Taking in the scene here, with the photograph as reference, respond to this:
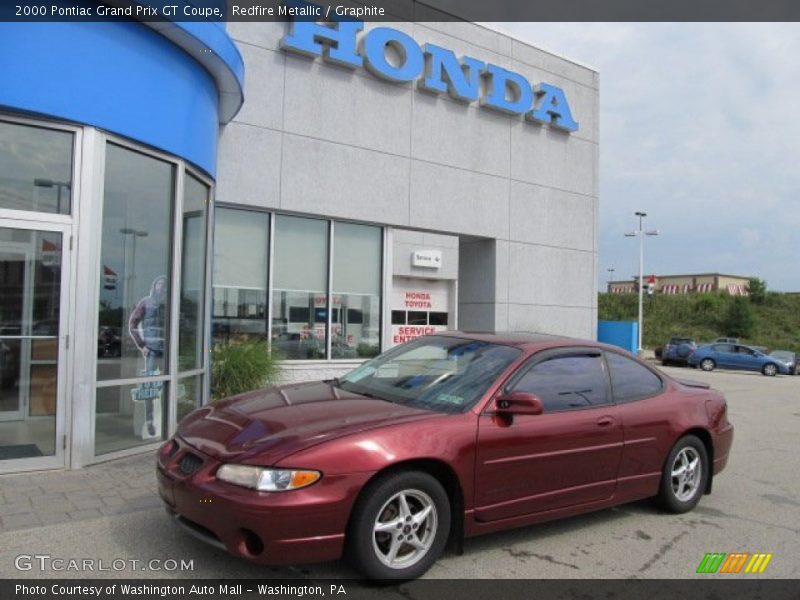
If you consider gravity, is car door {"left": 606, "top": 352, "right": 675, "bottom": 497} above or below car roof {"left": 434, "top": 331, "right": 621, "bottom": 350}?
below

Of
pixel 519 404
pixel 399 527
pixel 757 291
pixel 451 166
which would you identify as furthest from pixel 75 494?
pixel 757 291

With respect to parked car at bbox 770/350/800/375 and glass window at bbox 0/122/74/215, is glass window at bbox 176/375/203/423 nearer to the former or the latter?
glass window at bbox 0/122/74/215

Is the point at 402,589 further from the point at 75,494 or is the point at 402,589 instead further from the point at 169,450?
the point at 75,494

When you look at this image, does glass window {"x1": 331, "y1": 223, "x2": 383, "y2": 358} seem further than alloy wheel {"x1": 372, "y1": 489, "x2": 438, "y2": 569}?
Yes

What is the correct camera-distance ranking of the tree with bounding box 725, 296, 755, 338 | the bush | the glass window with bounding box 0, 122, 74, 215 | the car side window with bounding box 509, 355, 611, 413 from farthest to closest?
the tree with bounding box 725, 296, 755, 338 < the bush < the glass window with bounding box 0, 122, 74, 215 < the car side window with bounding box 509, 355, 611, 413

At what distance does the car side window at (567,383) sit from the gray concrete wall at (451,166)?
676 centimetres

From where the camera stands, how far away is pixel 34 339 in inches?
244

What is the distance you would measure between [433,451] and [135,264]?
4.30 metres

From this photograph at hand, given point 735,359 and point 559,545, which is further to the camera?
point 735,359

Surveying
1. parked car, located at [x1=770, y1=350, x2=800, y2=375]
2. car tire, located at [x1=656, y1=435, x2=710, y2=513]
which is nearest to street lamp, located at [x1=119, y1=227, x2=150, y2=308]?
car tire, located at [x1=656, y1=435, x2=710, y2=513]

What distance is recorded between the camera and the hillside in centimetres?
4712

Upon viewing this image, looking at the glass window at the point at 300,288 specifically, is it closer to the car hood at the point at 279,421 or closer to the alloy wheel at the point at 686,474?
the car hood at the point at 279,421

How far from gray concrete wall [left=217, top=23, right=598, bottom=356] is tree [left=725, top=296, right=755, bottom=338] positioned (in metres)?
36.6

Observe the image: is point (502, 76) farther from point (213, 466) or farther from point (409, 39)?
point (213, 466)
